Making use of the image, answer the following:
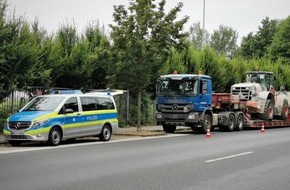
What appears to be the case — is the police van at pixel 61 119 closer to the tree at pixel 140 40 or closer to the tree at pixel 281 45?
the tree at pixel 140 40

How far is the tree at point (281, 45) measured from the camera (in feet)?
244

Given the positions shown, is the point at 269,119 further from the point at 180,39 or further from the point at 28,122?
the point at 28,122

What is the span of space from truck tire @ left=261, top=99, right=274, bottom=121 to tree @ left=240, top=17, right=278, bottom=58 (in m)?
50.0

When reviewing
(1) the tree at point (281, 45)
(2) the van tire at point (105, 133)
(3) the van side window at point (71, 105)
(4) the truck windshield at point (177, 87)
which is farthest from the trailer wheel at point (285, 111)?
(1) the tree at point (281, 45)

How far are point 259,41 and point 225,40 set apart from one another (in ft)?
133

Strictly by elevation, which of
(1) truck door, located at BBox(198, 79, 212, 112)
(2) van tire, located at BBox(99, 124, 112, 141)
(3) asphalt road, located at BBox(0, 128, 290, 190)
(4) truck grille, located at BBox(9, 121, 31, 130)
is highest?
(1) truck door, located at BBox(198, 79, 212, 112)

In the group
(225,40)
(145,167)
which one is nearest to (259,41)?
(225,40)

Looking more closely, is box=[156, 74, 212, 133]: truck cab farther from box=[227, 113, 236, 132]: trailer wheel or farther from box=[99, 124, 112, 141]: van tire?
box=[99, 124, 112, 141]: van tire

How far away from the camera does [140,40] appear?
80.9 feet

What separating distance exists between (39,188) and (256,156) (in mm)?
7965

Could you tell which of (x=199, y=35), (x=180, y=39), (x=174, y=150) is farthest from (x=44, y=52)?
(x=199, y=35)

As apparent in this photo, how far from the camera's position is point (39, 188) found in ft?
31.1

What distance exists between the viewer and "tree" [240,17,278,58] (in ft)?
271

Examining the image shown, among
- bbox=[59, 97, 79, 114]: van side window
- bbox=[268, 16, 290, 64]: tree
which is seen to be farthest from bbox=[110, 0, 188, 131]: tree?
bbox=[268, 16, 290, 64]: tree
